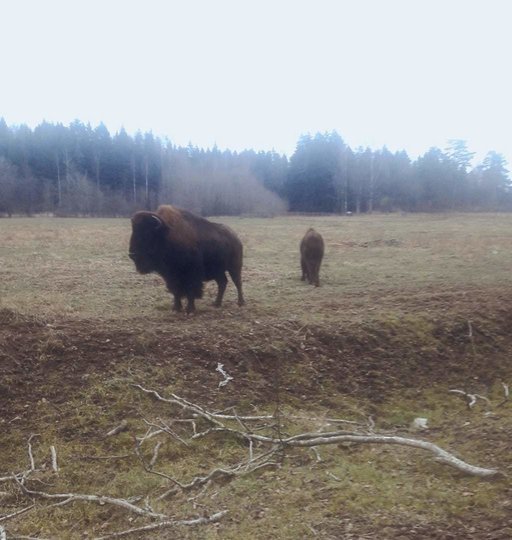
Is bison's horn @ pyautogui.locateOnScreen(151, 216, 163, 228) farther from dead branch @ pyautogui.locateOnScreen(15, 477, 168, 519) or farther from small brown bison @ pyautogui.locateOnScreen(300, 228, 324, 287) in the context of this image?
small brown bison @ pyautogui.locateOnScreen(300, 228, 324, 287)

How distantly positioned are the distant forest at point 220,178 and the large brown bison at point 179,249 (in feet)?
135

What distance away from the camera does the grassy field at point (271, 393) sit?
4543mm

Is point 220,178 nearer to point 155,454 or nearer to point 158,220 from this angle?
point 158,220

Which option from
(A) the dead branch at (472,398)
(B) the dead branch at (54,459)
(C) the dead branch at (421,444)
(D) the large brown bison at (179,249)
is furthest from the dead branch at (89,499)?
(D) the large brown bison at (179,249)

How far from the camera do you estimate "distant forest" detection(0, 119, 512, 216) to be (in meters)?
54.9

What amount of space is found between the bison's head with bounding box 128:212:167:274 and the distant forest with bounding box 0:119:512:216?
42.0 m

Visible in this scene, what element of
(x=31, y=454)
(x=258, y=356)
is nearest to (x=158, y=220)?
(x=258, y=356)

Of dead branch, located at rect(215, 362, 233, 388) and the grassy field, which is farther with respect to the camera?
dead branch, located at rect(215, 362, 233, 388)

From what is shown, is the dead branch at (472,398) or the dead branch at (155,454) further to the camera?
the dead branch at (472,398)

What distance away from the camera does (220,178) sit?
5984cm

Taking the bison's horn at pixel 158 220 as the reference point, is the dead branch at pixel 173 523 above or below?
below

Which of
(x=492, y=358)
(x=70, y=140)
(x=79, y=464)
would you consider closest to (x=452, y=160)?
(x=70, y=140)

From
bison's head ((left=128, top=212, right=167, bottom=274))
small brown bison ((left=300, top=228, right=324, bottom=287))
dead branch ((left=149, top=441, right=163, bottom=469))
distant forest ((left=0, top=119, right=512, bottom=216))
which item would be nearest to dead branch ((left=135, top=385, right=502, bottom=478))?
dead branch ((left=149, top=441, right=163, bottom=469))

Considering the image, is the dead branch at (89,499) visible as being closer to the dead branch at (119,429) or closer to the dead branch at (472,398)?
the dead branch at (119,429)
